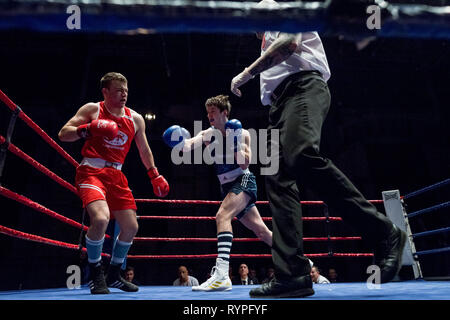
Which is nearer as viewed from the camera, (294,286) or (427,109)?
(294,286)

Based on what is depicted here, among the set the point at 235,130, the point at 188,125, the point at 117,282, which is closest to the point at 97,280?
the point at 117,282

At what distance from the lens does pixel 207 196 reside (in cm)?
897

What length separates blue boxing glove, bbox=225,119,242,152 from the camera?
2.46 m

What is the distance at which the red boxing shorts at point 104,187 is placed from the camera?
207 cm

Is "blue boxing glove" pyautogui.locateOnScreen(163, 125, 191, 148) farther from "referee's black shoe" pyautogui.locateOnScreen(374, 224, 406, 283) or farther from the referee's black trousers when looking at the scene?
"referee's black shoe" pyautogui.locateOnScreen(374, 224, 406, 283)

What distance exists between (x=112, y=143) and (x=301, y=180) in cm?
126

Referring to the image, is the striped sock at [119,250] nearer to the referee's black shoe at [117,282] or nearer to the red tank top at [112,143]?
the referee's black shoe at [117,282]

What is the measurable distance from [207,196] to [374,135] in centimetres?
451

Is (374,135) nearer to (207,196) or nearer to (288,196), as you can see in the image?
(207,196)

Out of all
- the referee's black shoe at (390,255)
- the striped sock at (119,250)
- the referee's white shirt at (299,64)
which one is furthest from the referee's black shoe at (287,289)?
the striped sock at (119,250)

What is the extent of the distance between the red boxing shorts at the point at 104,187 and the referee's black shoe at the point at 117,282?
0.42m

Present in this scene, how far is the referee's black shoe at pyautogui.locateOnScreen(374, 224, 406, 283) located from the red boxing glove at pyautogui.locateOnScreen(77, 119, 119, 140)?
1440 mm

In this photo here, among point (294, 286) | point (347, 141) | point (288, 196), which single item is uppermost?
point (347, 141)

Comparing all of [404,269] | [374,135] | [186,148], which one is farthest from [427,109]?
[186,148]
